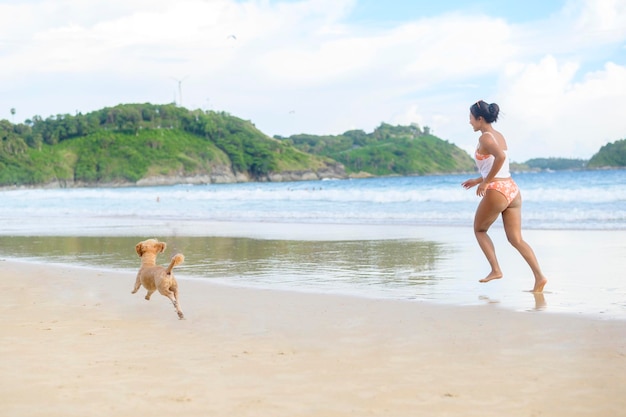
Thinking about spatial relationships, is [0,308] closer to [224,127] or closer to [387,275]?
[387,275]

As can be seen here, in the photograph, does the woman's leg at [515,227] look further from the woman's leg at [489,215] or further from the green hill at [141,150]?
the green hill at [141,150]

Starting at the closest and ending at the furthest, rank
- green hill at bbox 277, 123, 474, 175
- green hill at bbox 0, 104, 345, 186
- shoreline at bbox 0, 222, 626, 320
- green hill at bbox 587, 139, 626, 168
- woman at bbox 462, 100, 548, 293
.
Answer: shoreline at bbox 0, 222, 626, 320, woman at bbox 462, 100, 548, 293, green hill at bbox 587, 139, 626, 168, green hill at bbox 0, 104, 345, 186, green hill at bbox 277, 123, 474, 175

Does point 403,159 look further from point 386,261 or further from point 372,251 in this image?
point 386,261

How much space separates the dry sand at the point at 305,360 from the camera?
3562 mm

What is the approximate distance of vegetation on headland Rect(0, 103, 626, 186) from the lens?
14025 centimetres

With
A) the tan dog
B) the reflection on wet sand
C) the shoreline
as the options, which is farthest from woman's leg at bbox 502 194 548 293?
the tan dog

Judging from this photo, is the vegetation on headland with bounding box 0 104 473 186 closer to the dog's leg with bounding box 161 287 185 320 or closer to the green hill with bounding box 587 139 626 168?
the green hill with bounding box 587 139 626 168

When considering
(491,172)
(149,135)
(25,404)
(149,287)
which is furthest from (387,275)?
(149,135)

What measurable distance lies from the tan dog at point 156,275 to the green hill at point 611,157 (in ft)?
387

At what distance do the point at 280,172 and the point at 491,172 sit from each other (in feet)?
489

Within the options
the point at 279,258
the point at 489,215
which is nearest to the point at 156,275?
the point at 489,215

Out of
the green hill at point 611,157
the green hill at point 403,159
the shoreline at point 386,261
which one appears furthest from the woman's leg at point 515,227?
the green hill at point 403,159

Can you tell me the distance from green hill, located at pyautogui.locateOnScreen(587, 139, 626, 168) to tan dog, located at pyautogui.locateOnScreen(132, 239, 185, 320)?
11805 cm

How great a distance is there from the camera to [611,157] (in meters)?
114
